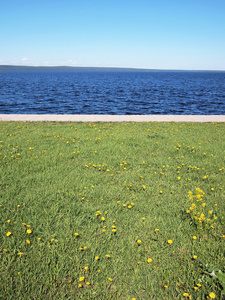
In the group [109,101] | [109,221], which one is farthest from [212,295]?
[109,101]

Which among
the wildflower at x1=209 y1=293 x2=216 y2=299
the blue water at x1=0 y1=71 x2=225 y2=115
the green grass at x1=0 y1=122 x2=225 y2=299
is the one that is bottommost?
the blue water at x1=0 y1=71 x2=225 y2=115

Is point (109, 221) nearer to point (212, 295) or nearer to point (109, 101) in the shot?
point (212, 295)

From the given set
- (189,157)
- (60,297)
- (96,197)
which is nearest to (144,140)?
(189,157)

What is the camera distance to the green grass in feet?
8.88

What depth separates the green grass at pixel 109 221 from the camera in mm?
2707

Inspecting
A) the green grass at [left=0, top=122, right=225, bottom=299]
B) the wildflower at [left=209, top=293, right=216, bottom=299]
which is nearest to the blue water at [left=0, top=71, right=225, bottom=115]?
the green grass at [left=0, top=122, right=225, bottom=299]

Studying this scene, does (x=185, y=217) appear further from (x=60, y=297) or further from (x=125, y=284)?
(x=60, y=297)

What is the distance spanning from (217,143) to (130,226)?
6.05 metres

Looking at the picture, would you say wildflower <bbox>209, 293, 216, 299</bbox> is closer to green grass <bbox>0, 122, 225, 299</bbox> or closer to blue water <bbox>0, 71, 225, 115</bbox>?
green grass <bbox>0, 122, 225, 299</bbox>

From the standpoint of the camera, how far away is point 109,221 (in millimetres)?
3816

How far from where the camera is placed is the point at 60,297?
8.25ft

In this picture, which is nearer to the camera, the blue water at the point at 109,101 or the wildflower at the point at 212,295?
the wildflower at the point at 212,295

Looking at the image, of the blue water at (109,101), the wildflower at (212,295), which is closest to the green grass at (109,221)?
the wildflower at (212,295)

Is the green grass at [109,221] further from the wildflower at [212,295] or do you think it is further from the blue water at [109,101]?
the blue water at [109,101]
